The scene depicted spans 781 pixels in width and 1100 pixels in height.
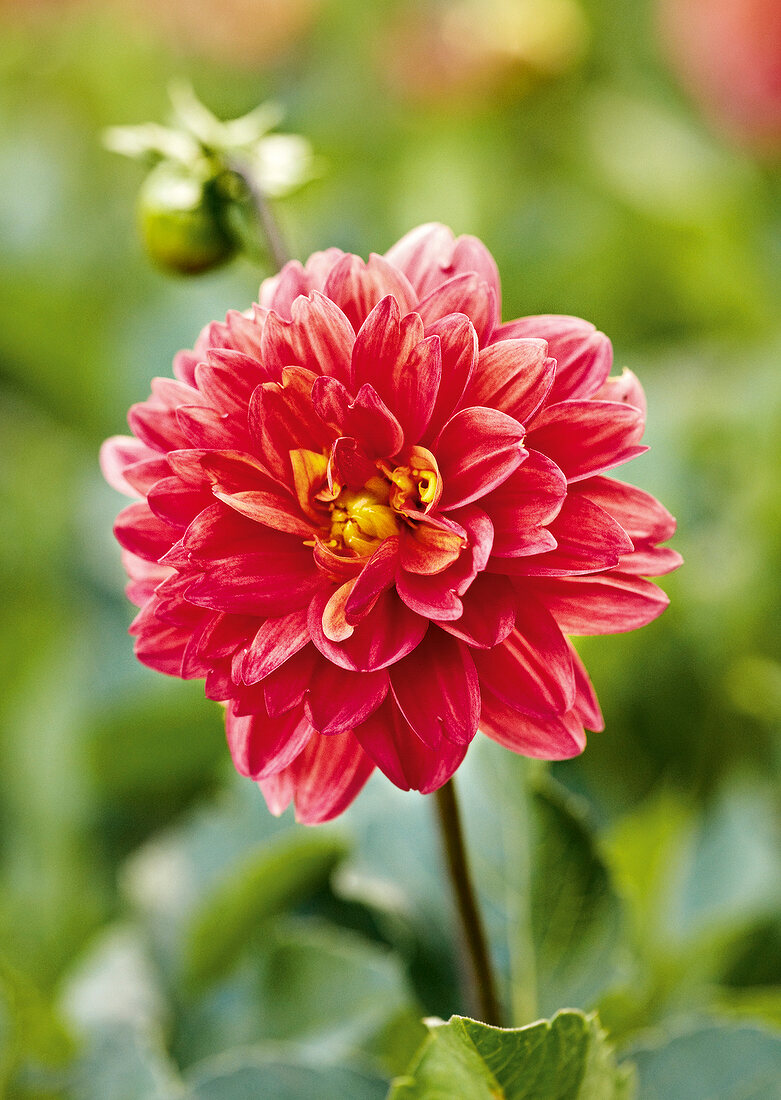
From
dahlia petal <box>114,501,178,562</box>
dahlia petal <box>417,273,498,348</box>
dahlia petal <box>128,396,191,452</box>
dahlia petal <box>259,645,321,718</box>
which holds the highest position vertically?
dahlia petal <box>417,273,498,348</box>

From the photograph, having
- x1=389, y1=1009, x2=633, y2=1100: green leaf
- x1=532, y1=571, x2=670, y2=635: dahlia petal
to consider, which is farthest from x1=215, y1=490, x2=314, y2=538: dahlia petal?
x1=389, y1=1009, x2=633, y2=1100: green leaf

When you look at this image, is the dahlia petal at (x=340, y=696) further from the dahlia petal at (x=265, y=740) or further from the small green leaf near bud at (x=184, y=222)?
the small green leaf near bud at (x=184, y=222)

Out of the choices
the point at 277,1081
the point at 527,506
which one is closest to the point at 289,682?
the point at 527,506

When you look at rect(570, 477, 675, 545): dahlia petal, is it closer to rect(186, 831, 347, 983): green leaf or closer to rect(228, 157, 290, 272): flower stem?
rect(228, 157, 290, 272): flower stem

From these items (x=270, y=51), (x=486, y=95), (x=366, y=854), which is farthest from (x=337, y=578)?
(x=270, y=51)

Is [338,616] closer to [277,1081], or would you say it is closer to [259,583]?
[259,583]

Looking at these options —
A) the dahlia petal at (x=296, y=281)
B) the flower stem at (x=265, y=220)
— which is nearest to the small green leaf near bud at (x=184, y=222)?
the flower stem at (x=265, y=220)

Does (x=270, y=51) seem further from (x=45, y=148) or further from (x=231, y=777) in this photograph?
(x=231, y=777)
